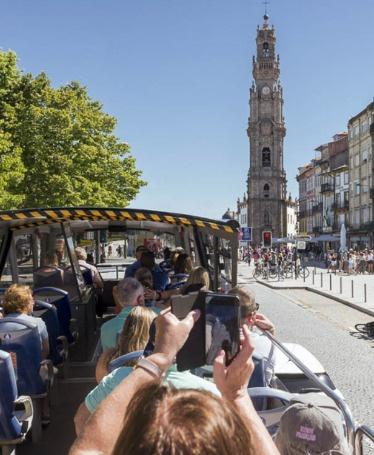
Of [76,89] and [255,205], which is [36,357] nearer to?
[76,89]

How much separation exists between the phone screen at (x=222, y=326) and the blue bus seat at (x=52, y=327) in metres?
4.63

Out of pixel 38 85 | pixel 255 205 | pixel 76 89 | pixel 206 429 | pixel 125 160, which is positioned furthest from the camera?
pixel 255 205

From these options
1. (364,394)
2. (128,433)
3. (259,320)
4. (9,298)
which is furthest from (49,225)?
(128,433)

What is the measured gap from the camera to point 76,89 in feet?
149

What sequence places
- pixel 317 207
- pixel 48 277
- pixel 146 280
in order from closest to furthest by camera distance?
1. pixel 146 280
2. pixel 48 277
3. pixel 317 207

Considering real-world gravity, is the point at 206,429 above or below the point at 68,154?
below

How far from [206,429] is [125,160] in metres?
47.9

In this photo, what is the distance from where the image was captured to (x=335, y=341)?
544 inches

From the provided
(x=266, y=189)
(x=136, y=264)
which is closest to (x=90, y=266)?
(x=136, y=264)

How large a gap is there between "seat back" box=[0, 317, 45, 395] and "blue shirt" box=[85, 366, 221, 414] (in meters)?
2.62

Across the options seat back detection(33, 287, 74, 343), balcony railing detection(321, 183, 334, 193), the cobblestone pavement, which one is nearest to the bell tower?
balcony railing detection(321, 183, 334, 193)

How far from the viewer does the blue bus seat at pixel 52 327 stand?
23.4 feet

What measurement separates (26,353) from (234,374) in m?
3.83

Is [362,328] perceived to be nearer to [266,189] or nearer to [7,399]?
[7,399]
